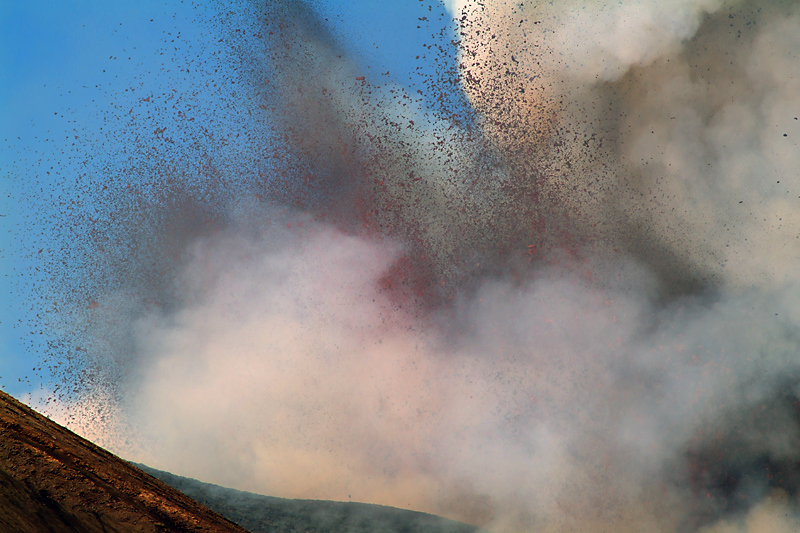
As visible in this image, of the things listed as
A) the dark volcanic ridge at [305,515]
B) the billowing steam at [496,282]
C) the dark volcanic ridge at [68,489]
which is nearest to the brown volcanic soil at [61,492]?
the dark volcanic ridge at [68,489]

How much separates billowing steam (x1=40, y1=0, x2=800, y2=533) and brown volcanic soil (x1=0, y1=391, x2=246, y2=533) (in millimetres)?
3284

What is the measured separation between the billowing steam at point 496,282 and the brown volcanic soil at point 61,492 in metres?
3.28

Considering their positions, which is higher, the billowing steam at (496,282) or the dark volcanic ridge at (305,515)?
the billowing steam at (496,282)

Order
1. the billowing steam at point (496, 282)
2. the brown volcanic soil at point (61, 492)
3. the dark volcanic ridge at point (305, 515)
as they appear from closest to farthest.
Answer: the brown volcanic soil at point (61, 492), the dark volcanic ridge at point (305, 515), the billowing steam at point (496, 282)

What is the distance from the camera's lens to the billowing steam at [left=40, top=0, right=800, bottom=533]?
15.4 ft

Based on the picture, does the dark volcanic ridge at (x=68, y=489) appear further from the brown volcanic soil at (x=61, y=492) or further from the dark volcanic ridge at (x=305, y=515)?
the dark volcanic ridge at (x=305, y=515)

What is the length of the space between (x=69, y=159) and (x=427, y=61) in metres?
4.28

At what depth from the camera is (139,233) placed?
554cm

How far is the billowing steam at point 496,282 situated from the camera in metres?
4.69

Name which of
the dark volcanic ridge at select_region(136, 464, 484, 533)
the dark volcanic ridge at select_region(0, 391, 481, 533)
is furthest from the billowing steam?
the dark volcanic ridge at select_region(0, 391, 481, 533)

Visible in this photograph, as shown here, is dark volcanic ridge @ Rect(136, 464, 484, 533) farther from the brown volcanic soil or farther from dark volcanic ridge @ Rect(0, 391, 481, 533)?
the brown volcanic soil

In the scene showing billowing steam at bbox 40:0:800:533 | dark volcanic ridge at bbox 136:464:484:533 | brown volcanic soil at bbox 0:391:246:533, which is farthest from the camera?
billowing steam at bbox 40:0:800:533

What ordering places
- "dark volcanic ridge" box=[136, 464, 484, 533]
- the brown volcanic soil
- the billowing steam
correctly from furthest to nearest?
1. the billowing steam
2. "dark volcanic ridge" box=[136, 464, 484, 533]
3. the brown volcanic soil

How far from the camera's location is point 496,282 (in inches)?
207
